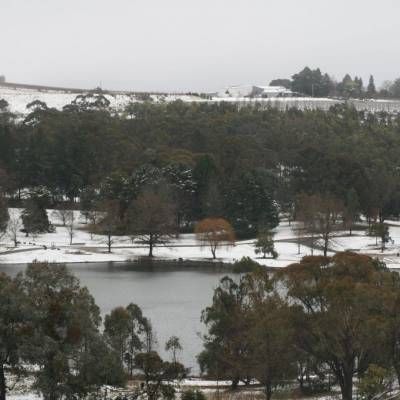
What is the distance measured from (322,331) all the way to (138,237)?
32.8 meters

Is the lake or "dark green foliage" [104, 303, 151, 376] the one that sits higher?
"dark green foliage" [104, 303, 151, 376]

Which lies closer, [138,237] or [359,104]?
[138,237]

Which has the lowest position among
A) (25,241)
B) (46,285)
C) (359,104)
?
(25,241)

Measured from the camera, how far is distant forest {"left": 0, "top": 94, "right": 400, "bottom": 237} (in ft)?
177

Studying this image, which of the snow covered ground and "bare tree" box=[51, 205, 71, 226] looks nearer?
"bare tree" box=[51, 205, 71, 226]

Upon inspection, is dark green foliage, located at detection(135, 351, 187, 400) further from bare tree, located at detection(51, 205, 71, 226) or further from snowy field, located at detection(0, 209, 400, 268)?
bare tree, located at detection(51, 205, 71, 226)

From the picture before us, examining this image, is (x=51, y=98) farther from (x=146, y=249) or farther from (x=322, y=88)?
(x=146, y=249)

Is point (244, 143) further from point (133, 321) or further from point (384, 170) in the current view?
point (133, 321)

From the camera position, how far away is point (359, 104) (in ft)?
360

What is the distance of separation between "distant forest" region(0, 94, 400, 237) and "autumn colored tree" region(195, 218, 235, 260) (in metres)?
3.72

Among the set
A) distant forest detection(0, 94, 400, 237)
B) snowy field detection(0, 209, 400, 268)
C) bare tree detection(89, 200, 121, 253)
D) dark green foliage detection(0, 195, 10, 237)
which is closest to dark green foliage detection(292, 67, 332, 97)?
distant forest detection(0, 94, 400, 237)

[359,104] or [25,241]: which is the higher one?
[359,104]

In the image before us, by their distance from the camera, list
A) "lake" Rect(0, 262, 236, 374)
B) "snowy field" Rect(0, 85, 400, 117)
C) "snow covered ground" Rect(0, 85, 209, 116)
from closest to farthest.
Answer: "lake" Rect(0, 262, 236, 374), "snowy field" Rect(0, 85, 400, 117), "snow covered ground" Rect(0, 85, 209, 116)

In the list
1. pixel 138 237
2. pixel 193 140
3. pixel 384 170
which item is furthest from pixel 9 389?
pixel 193 140
